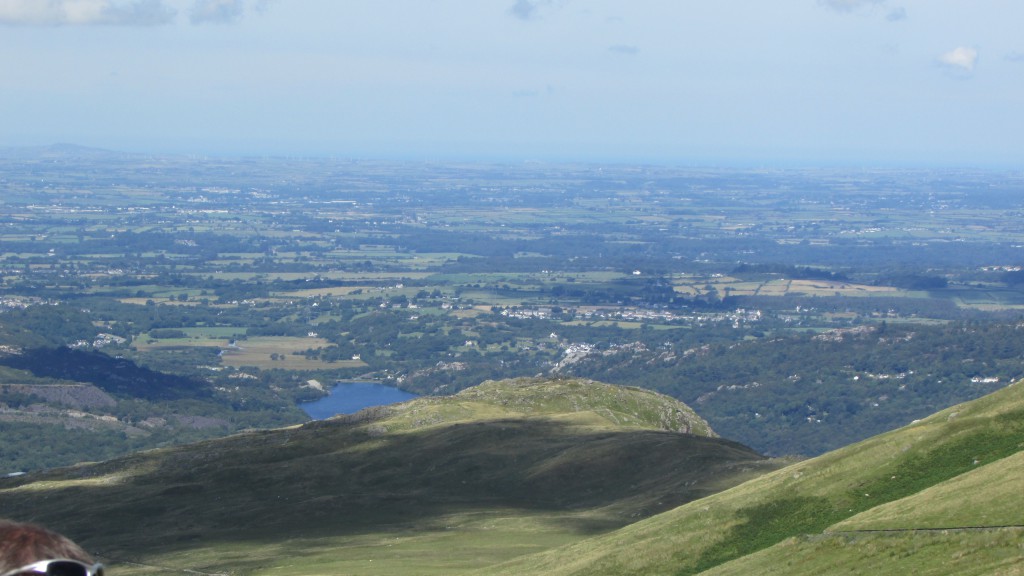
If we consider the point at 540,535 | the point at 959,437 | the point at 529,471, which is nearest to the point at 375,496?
the point at 529,471

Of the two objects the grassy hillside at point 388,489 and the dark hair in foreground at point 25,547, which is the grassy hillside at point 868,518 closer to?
the grassy hillside at point 388,489

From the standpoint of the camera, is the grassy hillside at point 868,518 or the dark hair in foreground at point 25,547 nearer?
the dark hair in foreground at point 25,547

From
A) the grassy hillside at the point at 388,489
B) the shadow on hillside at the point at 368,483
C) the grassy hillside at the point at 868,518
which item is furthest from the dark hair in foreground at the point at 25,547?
the shadow on hillside at the point at 368,483

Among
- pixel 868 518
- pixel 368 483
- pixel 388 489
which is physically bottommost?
pixel 368 483

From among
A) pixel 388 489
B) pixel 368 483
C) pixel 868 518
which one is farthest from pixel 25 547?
pixel 368 483

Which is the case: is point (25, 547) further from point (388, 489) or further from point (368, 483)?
point (368, 483)

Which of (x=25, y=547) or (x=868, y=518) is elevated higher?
(x=25, y=547)
